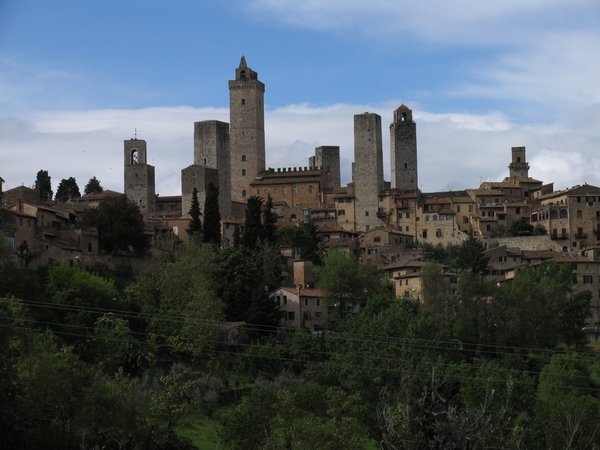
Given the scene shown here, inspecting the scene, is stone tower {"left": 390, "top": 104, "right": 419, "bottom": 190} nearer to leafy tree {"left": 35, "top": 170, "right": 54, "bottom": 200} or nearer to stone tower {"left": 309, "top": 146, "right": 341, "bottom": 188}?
stone tower {"left": 309, "top": 146, "right": 341, "bottom": 188}

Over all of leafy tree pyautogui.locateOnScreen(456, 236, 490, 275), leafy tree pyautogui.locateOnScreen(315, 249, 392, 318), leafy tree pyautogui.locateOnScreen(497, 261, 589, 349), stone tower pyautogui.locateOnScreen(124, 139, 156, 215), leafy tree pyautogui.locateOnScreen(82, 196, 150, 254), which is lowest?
leafy tree pyautogui.locateOnScreen(497, 261, 589, 349)

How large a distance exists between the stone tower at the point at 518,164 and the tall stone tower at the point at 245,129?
88.9 feet

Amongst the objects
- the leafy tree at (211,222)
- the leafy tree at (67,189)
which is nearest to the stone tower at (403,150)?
the leafy tree at (67,189)

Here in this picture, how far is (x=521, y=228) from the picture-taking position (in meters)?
101

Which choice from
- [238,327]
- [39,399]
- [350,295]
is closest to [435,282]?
[350,295]

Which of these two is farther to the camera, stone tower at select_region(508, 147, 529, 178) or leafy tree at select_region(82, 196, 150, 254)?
stone tower at select_region(508, 147, 529, 178)

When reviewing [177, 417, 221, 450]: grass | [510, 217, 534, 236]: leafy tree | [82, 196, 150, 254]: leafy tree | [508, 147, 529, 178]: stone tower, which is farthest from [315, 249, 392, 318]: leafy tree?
[508, 147, 529, 178]: stone tower

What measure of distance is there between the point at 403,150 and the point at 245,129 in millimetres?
15337

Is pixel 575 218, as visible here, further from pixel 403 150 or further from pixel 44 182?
pixel 44 182

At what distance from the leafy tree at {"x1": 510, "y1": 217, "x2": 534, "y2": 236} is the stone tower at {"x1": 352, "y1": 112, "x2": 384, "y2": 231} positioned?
12.2 metres

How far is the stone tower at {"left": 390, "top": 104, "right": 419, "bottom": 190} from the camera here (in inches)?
4604

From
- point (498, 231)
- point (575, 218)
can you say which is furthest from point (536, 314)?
point (498, 231)

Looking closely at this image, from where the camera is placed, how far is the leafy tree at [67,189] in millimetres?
118975

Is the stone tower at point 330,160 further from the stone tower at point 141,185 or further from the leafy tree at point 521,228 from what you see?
the leafy tree at point 521,228
